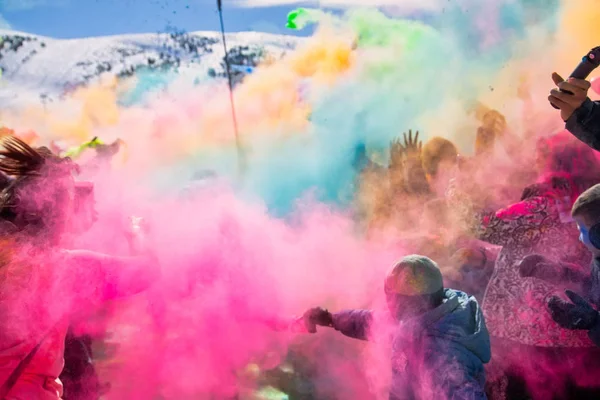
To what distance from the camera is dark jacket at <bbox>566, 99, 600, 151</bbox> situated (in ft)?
6.07

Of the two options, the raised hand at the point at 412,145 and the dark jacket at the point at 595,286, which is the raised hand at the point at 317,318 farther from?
the raised hand at the point at 412,145

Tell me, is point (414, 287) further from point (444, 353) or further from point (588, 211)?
point (588, 211)

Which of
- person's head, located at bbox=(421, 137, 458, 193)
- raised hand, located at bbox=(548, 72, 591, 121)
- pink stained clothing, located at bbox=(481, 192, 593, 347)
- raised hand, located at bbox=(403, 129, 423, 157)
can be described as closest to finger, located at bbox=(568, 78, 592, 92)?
raised hand, located at bbox=(548, 72, 591, 121)

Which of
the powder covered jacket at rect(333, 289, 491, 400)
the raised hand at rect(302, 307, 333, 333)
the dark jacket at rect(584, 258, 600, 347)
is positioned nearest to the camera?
the powder covered jacket at rect(333, 289, 491, 400)

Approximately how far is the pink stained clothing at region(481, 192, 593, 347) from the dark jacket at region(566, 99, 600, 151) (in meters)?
1.95

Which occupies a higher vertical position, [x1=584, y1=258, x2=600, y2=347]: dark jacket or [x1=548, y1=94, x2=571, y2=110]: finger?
[x1=548, y1=94, x2=571, y2=110]: finger

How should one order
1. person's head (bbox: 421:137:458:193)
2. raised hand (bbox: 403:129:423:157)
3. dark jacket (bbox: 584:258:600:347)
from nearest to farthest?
dark jacket (bbox: 584:258:600:347) → person's head (bbox: 421:137:458:193) → raised hand (bbox: 403:129:423:157)

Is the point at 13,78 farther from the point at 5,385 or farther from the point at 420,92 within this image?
the point at 5,385

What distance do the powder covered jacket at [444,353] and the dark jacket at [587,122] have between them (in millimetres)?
976

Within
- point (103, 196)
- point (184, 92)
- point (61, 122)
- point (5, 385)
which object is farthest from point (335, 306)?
point (61, 122)

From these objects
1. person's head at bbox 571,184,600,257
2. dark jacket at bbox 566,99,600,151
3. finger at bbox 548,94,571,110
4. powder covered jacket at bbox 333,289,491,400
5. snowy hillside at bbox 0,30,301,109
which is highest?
snowy hillside at bbox 0,30,301,109

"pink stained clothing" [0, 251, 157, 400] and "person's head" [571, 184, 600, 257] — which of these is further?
"person's head" [571, 184, 600, 257]

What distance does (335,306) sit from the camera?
500cm

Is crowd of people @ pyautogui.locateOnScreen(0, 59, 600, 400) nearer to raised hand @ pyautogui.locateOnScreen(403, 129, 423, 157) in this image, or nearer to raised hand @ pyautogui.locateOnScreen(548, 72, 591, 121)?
raised hand @ pyautogui.locateOnScreen(548, 72, 591, 121)
